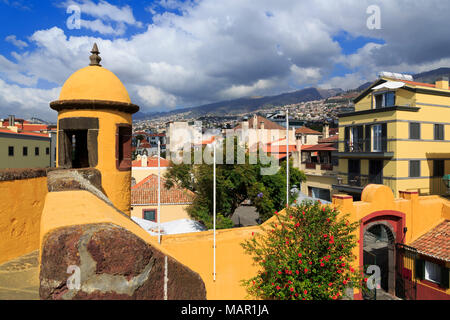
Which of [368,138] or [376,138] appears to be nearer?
[376,138]

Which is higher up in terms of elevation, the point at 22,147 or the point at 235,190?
the point at 22,147

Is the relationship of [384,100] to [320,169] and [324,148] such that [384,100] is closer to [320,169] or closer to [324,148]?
[324,148]

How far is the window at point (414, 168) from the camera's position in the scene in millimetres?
Answer: 23781

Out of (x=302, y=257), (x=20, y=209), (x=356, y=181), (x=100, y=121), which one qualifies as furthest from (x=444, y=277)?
(x=20, y=209)

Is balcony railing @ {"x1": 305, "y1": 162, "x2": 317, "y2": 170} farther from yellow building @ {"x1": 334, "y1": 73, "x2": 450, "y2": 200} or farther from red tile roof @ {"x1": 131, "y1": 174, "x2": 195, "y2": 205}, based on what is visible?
red tile roof @ {"x1": 131, "y1": 174, "x2": 195, "y2": 205}

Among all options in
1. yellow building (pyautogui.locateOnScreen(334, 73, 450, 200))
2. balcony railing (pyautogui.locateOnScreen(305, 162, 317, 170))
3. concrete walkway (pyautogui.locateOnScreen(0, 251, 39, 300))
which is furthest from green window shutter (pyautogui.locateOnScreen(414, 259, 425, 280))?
balcony railing (pyautogui.locateOnScreen(305, 162, 317, 170))

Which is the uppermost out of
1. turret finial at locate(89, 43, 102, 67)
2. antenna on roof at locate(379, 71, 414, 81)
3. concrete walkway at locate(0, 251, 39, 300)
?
antenna on roof at locate(379, 71, 414, 81)

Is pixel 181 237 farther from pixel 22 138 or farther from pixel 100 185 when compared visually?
pixel 22 138

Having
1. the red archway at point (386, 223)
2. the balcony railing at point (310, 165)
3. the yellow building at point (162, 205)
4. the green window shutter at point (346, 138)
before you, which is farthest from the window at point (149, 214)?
the green window shutter at point (346, 138)

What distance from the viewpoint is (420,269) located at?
13.0 metres

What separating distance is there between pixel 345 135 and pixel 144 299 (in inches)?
1084

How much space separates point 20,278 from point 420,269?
1487cm

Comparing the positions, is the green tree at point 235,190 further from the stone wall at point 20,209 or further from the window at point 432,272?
the stone wall at point 20,209

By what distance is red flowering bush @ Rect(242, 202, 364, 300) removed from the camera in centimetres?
744
